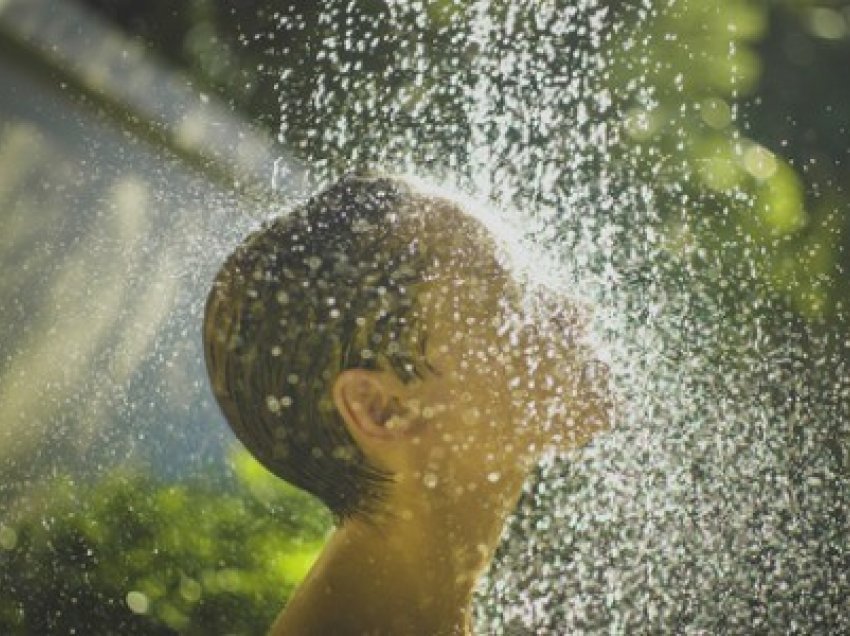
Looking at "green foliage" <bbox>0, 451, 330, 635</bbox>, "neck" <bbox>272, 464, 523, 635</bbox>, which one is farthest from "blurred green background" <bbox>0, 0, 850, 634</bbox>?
"neck" <bbox>272, 464, 523, 635</bbox>

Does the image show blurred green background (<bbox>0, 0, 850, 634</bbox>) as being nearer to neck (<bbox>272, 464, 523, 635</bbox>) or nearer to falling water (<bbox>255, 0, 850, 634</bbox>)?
falling water (<bbox>255, 0, 850, 634</bbox>)

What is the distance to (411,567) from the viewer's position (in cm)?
167

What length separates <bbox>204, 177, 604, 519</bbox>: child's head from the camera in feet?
5.41

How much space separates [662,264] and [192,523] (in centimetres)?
244

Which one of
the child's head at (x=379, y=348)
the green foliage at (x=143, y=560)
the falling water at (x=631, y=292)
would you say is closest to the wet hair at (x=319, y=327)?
the child's head at (x=379, y=348)

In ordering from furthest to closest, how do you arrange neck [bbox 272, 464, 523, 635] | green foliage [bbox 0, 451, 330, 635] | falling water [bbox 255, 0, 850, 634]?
green foliage [bbox 0, 451, 330, 635]
falling water [bbox 255, 0, 850, 634]
neck [bbox 272, 464, 523, 635]

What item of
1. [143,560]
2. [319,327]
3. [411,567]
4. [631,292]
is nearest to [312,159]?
[631,292]

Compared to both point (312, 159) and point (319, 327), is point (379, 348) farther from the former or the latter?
point (312, 159)

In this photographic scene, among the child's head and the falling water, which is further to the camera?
the falling water

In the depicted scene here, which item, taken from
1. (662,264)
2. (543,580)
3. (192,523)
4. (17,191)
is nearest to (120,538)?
(192,523)

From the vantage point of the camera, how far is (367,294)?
1.65 m

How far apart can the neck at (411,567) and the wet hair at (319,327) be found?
0.06m

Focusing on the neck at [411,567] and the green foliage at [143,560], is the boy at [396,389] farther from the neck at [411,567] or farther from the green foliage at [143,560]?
the green foliage at [143,560]

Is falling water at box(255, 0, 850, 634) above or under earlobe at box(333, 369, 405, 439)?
under
